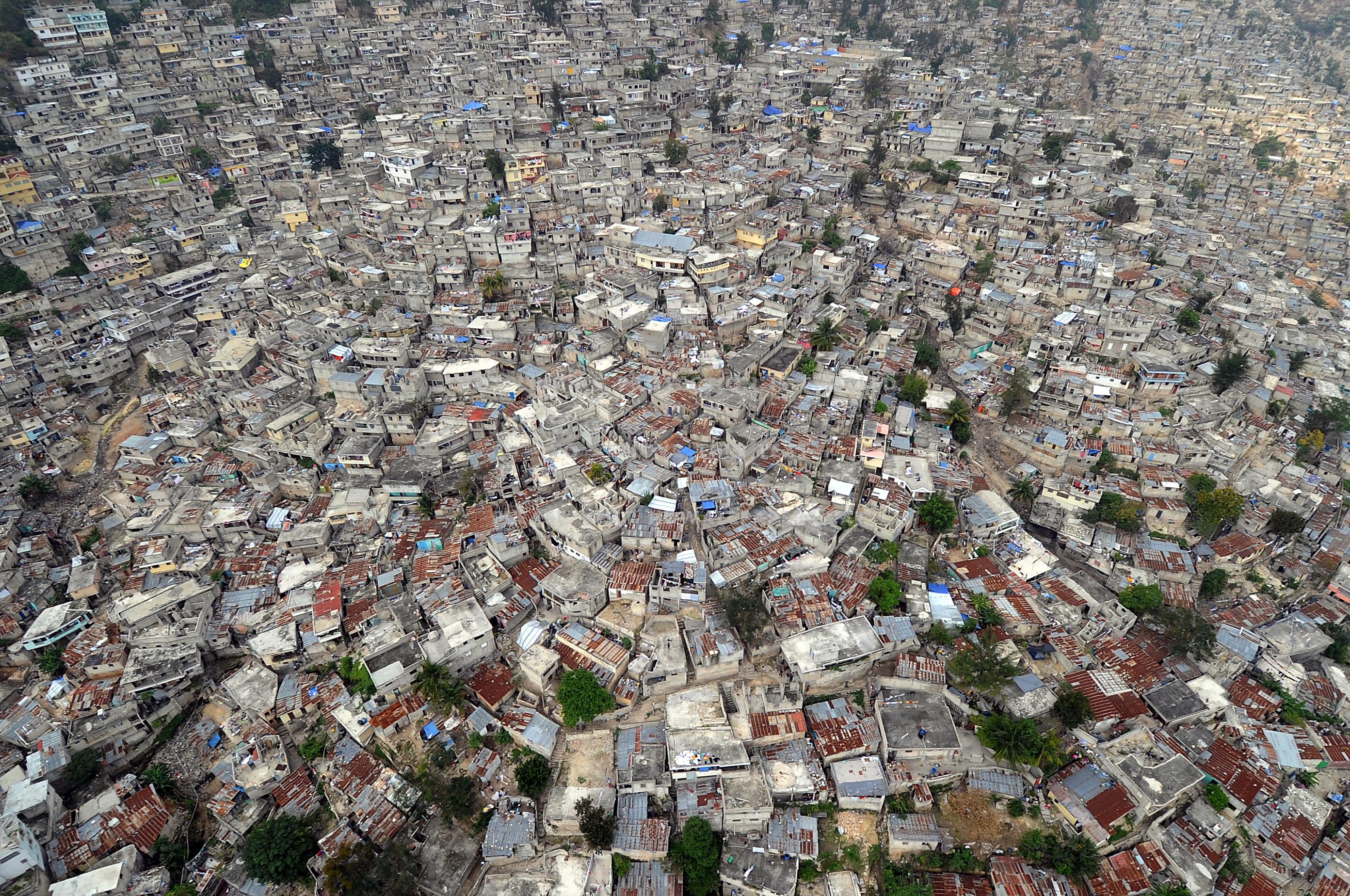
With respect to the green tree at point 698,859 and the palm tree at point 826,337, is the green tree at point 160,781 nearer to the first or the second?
the green tree at point 698,859

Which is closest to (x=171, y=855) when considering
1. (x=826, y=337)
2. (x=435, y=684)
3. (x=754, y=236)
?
(x=435, y=684)

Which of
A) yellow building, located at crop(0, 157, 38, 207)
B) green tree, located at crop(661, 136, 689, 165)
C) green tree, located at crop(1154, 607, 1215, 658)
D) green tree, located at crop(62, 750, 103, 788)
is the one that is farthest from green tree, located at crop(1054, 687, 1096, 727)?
yellow building, located at crop(0, 157, 38, 207)

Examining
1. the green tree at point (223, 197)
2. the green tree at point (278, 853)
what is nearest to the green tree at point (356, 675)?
the green tree at point (278, 853)

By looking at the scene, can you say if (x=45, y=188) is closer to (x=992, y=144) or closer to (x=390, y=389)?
(x=390, y=389)

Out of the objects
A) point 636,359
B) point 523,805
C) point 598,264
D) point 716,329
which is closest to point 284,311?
point 598,264

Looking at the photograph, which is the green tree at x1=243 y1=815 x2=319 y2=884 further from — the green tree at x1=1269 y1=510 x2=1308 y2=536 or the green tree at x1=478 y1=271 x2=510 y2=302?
the green tree at x1=1269 y1=510 x2=1308 y2=536

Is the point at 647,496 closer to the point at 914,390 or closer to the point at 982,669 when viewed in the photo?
the point at 982,669

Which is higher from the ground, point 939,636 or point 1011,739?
point 939,636
